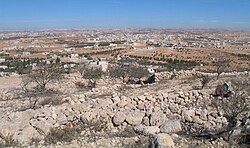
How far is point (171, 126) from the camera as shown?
31.9 feet

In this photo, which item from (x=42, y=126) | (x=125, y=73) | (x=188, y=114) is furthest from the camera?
(x=125, y=73)

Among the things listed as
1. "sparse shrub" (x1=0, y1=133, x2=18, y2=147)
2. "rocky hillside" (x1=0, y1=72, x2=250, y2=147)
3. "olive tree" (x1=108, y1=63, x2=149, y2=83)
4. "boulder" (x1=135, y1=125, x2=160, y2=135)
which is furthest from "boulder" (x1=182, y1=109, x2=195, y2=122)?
"olive tree" (x1=108, y1=63, x2=149, y2=83)

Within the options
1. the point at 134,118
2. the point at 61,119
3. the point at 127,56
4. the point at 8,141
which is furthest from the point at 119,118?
the point at 127,56

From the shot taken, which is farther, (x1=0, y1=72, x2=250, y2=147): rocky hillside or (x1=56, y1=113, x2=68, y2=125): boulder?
(x1=56, y1=113, x2=68, y2=125): boulder

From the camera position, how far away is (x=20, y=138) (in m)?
9.23

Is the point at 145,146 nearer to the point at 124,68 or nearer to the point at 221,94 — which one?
the point at 221,94

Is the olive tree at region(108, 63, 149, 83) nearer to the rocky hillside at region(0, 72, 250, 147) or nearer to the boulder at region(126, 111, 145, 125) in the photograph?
the rocky hillside at region(0, 72, 250, 147)

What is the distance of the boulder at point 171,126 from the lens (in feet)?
31.5

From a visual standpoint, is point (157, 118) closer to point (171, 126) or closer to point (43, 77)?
point (171, 126)

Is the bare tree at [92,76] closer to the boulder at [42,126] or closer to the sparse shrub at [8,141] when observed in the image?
the boulder at [42,126]

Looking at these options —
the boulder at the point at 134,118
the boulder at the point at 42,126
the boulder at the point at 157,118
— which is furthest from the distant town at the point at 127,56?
the boulder at the point at 42,126

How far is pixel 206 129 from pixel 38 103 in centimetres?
820

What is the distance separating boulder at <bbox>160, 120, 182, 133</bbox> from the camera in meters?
9.60

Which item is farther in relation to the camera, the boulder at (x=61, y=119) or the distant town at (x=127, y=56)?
the distant town at (x=127, y=56)
